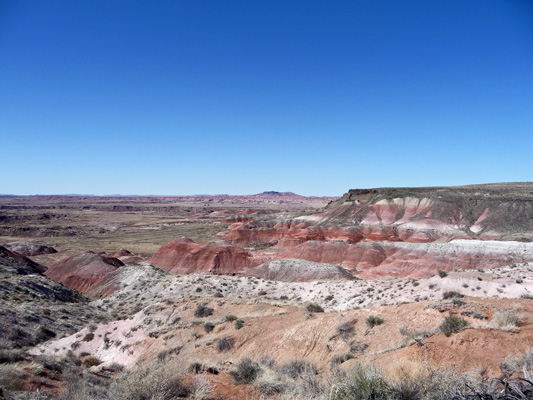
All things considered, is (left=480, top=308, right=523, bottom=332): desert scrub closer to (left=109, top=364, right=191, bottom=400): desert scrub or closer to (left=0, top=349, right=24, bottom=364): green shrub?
(left=109, top=364, right=191, bottom=400): desert scrub

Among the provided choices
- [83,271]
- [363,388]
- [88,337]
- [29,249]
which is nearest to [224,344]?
[363,388]

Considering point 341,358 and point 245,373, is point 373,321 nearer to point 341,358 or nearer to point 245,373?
point 341,358

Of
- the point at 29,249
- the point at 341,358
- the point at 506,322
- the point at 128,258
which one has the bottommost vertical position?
the point at 128,258

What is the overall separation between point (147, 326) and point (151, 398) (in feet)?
44.0

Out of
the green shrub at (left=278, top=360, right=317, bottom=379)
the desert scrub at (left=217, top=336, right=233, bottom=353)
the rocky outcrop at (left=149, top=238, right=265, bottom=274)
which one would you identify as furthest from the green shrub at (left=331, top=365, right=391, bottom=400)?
the rocky outcrop at (left=149, top=238, right=265, bottom=274)

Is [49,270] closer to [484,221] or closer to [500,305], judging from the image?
[500,305]

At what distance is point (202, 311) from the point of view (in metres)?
18.7

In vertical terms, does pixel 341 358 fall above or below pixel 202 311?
above

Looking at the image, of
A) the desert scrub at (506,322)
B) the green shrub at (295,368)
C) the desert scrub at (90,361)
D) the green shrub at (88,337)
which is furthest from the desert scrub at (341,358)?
the green shrub at (88,337)

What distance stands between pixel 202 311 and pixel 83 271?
1208 inches

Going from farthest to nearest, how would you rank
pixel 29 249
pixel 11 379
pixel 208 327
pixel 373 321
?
pixel 29 249
pixel 208 327
pixel 373 321
pixel 11 379

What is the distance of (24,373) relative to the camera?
28.4 feet

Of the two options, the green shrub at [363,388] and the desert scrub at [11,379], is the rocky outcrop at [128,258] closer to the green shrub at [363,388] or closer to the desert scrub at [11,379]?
the desert scrub at [11,379]

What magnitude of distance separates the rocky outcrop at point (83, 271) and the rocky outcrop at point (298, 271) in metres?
19.1
